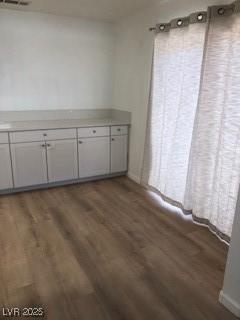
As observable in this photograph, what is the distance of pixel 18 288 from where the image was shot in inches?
74.3

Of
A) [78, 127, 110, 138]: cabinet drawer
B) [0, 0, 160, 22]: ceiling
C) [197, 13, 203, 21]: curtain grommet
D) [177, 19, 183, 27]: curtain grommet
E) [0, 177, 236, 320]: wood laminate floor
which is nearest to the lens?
[0, 177, 236, 320]: wood laminate floor

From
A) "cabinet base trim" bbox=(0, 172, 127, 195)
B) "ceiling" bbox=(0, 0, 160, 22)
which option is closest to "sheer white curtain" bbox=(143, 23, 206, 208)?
"ceiling" bbox=(0, 0, 160, 22)

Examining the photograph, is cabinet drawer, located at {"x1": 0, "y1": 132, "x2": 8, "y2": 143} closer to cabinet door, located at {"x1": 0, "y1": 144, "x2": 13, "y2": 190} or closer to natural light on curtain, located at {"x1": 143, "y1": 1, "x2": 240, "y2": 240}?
cabinet door, located at {"x1": 0, "y1": 144, "x2": 13, "y2": 190}

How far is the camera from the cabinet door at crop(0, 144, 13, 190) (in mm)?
3277

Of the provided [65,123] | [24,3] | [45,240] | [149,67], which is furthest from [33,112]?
[45,240]

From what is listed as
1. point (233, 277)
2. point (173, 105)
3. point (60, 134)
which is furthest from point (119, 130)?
point (233, 277)

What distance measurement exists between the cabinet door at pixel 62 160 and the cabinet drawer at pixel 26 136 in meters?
0.15

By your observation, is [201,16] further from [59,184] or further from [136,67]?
[59,184]

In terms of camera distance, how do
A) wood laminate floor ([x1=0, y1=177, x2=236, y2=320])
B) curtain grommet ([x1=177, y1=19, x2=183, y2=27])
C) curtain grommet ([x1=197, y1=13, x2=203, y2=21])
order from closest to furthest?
wood laminate floor ([x1=0, y1=177, x2=236, y2=320]) < curtain grommet ([x1=197, y1=13, x2=203, y2=21]) < curtain grommet ([x1=177, y1=19, x2=183, y2=27])

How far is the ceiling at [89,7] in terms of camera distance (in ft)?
10.1

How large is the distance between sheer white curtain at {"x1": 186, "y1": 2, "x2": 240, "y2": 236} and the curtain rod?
0.01 metres

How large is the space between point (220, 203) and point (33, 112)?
2872mm

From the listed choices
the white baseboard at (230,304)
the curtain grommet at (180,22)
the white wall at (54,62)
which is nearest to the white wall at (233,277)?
the white baseboard at (230,304)

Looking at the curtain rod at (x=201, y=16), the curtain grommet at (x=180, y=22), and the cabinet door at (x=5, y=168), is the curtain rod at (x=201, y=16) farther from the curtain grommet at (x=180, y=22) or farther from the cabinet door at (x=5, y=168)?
the cabinet door at (x=5, y=168)
